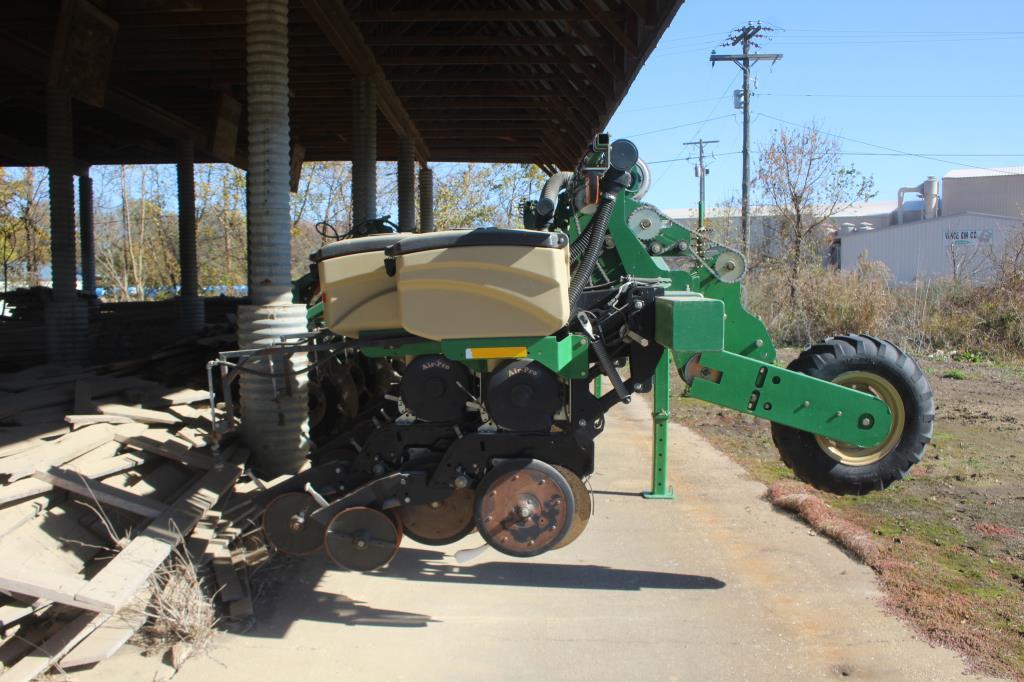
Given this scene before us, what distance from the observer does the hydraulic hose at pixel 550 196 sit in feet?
17.5

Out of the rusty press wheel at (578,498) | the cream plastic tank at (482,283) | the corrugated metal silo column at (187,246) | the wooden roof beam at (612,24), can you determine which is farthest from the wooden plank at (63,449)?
the corrugated metal silo column at (187,246)

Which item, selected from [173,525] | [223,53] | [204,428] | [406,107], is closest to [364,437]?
[173,525]

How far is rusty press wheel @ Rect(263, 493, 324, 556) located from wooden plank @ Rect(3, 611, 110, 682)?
1.04 metres

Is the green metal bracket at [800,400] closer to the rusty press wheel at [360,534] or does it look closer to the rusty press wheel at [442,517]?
the rusty press wheel at [442,517]

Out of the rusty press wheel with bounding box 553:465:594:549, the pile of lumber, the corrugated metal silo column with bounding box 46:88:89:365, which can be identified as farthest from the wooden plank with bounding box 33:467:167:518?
the corrugated metal silo column with bounding box 46:88:89:365

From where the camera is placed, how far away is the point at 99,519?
4.90 meters

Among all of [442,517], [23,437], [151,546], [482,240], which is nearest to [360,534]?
[442,517]

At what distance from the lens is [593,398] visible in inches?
190

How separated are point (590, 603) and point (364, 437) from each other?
1804mm

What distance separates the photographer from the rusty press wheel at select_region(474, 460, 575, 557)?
4512 millimetres

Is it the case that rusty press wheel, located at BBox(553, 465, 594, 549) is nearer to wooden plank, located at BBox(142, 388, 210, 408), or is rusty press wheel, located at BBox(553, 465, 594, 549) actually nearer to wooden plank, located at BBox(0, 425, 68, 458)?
wooden plank, located at BBox(0, 425, 68, 458)

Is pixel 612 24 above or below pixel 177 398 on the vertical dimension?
above

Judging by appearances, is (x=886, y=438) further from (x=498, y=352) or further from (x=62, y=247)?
(x=62, y=247)

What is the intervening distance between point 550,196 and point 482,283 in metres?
1.68
